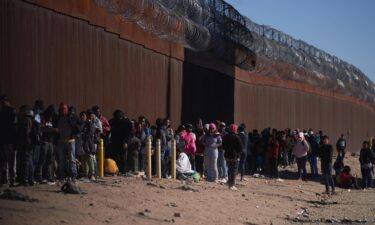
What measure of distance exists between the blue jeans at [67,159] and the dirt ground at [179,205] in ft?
1.29

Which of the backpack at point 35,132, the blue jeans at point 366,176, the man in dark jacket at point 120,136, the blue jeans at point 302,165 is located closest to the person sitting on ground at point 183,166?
the man in dark jacket at point 120,136

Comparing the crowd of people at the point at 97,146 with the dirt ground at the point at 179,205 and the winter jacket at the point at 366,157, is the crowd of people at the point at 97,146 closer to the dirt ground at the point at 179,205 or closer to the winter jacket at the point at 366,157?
the winter jacket at the point at 366,157

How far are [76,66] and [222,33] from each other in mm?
10208

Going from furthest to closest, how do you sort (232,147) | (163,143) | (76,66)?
(163,143), (232,147), (76,66)

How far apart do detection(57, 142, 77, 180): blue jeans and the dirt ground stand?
15.5 inches

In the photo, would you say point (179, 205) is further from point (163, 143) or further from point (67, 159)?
point (163, 143)

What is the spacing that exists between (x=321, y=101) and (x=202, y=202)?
119ft

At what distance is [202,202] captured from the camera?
17.9 metres

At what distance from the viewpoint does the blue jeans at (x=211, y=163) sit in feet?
75.5

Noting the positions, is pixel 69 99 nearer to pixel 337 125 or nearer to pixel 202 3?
pixel 202 3

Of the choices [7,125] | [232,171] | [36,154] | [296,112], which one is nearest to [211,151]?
[232,171]

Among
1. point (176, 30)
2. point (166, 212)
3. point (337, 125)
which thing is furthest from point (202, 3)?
point (337, 125)

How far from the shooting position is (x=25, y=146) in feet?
51.8

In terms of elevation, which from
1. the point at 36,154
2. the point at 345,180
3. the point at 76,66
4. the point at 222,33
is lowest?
the point at 345,180
